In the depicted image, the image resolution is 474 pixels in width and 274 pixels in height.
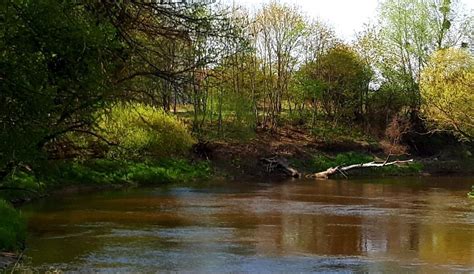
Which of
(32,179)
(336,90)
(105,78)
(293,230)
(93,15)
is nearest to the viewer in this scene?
(93,15)

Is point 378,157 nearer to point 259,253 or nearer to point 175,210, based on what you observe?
point 175,210

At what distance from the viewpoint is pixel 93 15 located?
9.53 metres

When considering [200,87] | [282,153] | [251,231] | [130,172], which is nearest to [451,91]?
[282,153]

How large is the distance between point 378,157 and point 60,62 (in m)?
Result: 47.8

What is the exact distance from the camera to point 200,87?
10961mm

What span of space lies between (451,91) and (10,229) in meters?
31.0

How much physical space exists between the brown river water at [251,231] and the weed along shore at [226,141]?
0.12 m

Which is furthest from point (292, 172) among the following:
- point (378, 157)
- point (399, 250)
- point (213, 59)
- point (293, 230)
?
point (213, 59)

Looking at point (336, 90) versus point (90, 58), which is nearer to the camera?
point (90, 58)

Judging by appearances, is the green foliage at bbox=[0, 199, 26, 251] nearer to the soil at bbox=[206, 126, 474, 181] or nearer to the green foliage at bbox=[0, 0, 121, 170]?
the green foliage at bbox=[0, 0, 121, 170]

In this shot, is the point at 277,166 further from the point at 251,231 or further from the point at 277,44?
the point at 251,231

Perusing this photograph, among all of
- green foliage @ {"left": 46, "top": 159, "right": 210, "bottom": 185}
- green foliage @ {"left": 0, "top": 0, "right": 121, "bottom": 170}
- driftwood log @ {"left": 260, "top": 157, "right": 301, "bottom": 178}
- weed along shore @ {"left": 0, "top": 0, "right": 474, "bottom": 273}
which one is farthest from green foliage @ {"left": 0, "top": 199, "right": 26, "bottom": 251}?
driftwood log @ {"left": 260, "top": 157, "right": 301, "bottom": 178}

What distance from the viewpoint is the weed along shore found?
9811 mm

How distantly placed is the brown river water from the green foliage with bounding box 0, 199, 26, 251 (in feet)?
1.44
